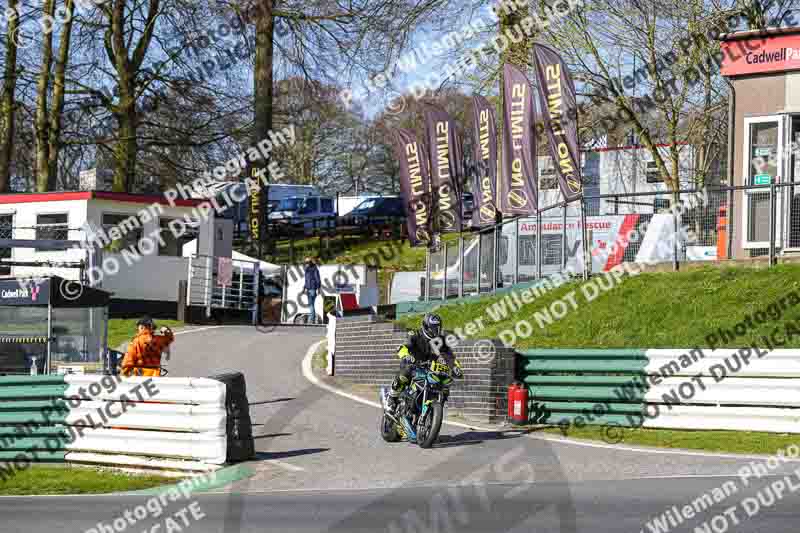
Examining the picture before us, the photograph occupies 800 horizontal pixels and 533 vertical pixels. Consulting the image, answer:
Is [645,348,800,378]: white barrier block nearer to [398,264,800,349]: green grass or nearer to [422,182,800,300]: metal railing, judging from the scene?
[398,264,800,349]: green grass

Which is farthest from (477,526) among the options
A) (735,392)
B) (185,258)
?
(185,258)

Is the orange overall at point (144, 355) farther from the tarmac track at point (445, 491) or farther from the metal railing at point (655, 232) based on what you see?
the metal railing at point (655, 232)

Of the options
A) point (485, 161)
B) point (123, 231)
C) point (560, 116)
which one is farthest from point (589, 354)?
point (123, 231)

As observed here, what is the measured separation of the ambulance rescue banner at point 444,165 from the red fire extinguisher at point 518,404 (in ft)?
38.7

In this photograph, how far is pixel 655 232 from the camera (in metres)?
20.3

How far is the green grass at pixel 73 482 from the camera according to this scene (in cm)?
1301

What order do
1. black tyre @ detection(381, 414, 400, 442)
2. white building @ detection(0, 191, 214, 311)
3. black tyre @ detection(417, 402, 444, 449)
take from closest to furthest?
black tyre @ detection(417, 402, 444, 449) < black tyre @ detection(381, 414, 400, 442) < white building @ detection(0, 191, 214, 311)

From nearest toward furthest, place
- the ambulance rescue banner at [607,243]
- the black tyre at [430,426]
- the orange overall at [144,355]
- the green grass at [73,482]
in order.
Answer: the green grass at [73,482], the black tyre at [430,426], the orange overall at [144,355], the ambulance rescue banner at [607,243]

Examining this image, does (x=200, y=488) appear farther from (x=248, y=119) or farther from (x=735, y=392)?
(x=248, y=119)

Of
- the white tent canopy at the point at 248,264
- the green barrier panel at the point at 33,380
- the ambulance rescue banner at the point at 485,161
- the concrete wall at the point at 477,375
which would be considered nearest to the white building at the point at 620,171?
the white tent canopy at the point at 248,264

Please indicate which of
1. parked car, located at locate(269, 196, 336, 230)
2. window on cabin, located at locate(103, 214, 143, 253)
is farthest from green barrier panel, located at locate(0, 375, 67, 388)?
parked car, located at locate(269, 196, 336, 230)

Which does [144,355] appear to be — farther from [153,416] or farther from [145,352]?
[153,416]

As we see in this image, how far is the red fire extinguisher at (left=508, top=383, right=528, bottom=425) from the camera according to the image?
Answer: 52.4ft

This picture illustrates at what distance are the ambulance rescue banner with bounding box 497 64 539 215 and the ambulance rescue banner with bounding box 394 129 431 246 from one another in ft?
15.1
